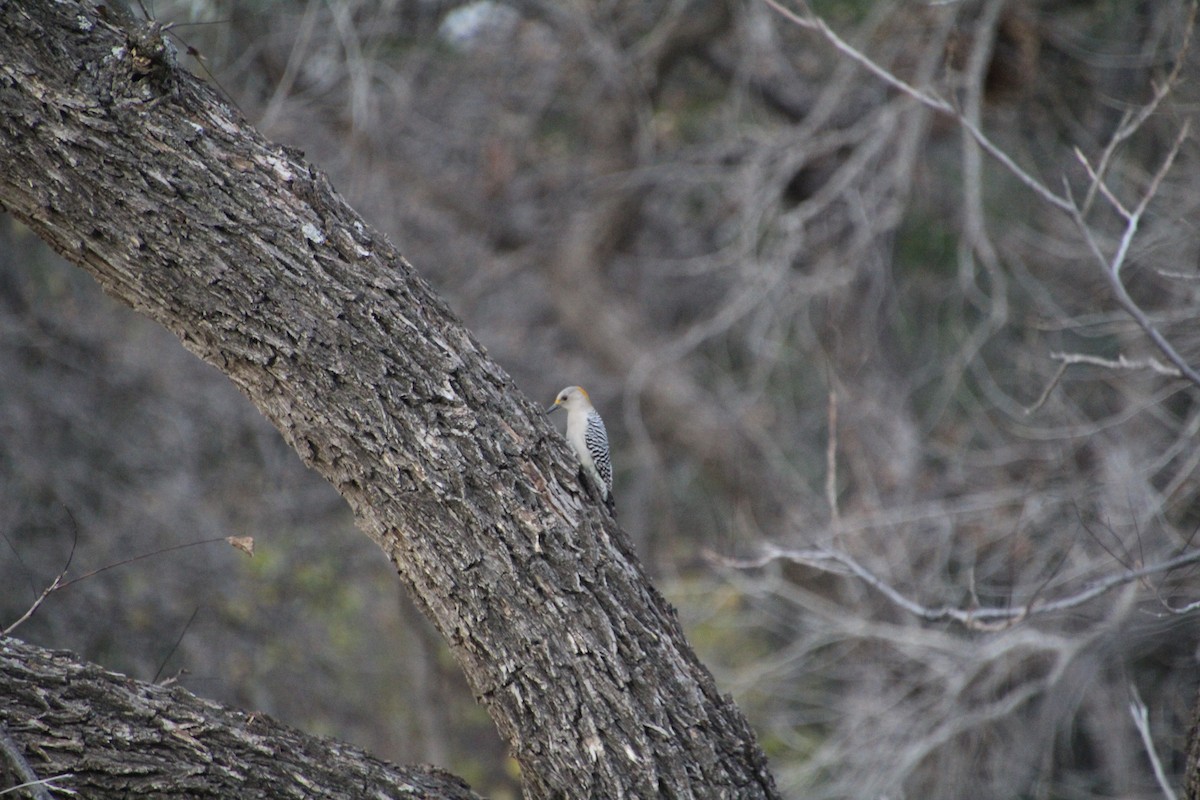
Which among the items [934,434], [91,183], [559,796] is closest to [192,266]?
[91,183]

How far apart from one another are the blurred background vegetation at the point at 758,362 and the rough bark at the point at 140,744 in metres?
3.09

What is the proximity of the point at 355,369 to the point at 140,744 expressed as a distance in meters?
0.96

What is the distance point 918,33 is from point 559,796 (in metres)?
5.39

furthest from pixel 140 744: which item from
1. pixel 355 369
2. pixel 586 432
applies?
pixel 586 432

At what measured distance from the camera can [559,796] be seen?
2555mm

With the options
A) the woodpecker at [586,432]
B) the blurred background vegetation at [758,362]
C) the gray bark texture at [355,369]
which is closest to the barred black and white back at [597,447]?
the woodpecker at [586,432]

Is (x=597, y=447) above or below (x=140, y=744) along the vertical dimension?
above

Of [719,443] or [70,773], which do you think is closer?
[70,773]

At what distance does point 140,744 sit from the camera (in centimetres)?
233

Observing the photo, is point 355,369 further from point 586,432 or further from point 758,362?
point 758,362

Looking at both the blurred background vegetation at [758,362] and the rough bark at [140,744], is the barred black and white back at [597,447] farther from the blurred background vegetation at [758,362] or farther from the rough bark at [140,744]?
the rough bark at [140,744]

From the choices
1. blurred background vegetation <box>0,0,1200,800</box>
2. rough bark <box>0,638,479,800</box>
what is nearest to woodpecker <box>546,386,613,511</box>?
blurred background vegetation <box>0,0,1200,800</box>

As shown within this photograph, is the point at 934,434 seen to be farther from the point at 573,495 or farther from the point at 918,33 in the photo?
the point at 573,495

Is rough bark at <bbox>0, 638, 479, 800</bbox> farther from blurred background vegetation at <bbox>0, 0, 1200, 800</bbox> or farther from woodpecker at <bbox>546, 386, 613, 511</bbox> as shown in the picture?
blurred background vegetation at <bbox>0, 0, 1200, 800</bbox>
